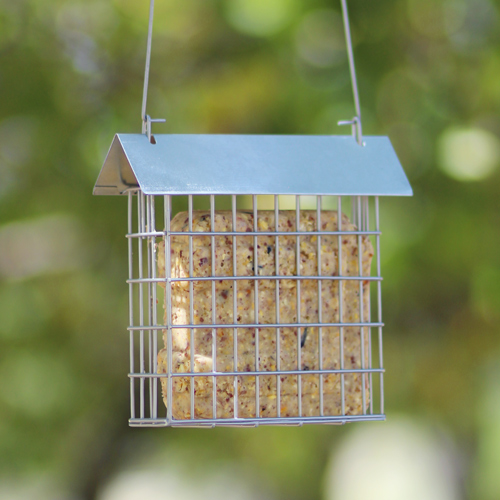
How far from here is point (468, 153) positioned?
365 centimetres

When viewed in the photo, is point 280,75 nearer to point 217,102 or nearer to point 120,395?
point 217,102

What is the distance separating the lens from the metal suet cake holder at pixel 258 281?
5.48 ft

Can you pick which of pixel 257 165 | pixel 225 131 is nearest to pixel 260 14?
pixel 225 131

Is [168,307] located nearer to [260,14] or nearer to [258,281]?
[258,281]

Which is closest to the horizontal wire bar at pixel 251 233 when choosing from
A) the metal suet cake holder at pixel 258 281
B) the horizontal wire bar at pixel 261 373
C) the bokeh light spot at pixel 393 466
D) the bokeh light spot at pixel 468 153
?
the metal suet cake holder at pixel 258 281

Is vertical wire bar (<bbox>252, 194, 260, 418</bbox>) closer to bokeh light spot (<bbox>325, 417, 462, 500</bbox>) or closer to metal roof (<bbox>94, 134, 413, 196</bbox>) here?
metal roof (<bbox>94, 134, 413, 196</bbox>)

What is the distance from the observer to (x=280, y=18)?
356cm

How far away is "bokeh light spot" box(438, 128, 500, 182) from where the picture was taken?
3613mm

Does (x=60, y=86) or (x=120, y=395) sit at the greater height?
(x=60, y=86)

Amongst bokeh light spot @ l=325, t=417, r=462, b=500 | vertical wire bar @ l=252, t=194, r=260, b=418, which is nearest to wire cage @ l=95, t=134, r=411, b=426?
vertical wire bar @ l=252, t=194, r=260, b=418

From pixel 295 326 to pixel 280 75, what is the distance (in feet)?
7.47

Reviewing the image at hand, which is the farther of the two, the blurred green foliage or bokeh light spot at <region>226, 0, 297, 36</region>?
the blurred green foliage

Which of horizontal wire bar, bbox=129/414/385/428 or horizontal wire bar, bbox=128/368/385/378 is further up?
horizontal wire bar, bbox=128/368/385/378

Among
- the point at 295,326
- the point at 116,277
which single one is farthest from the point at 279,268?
the point at 116,277
